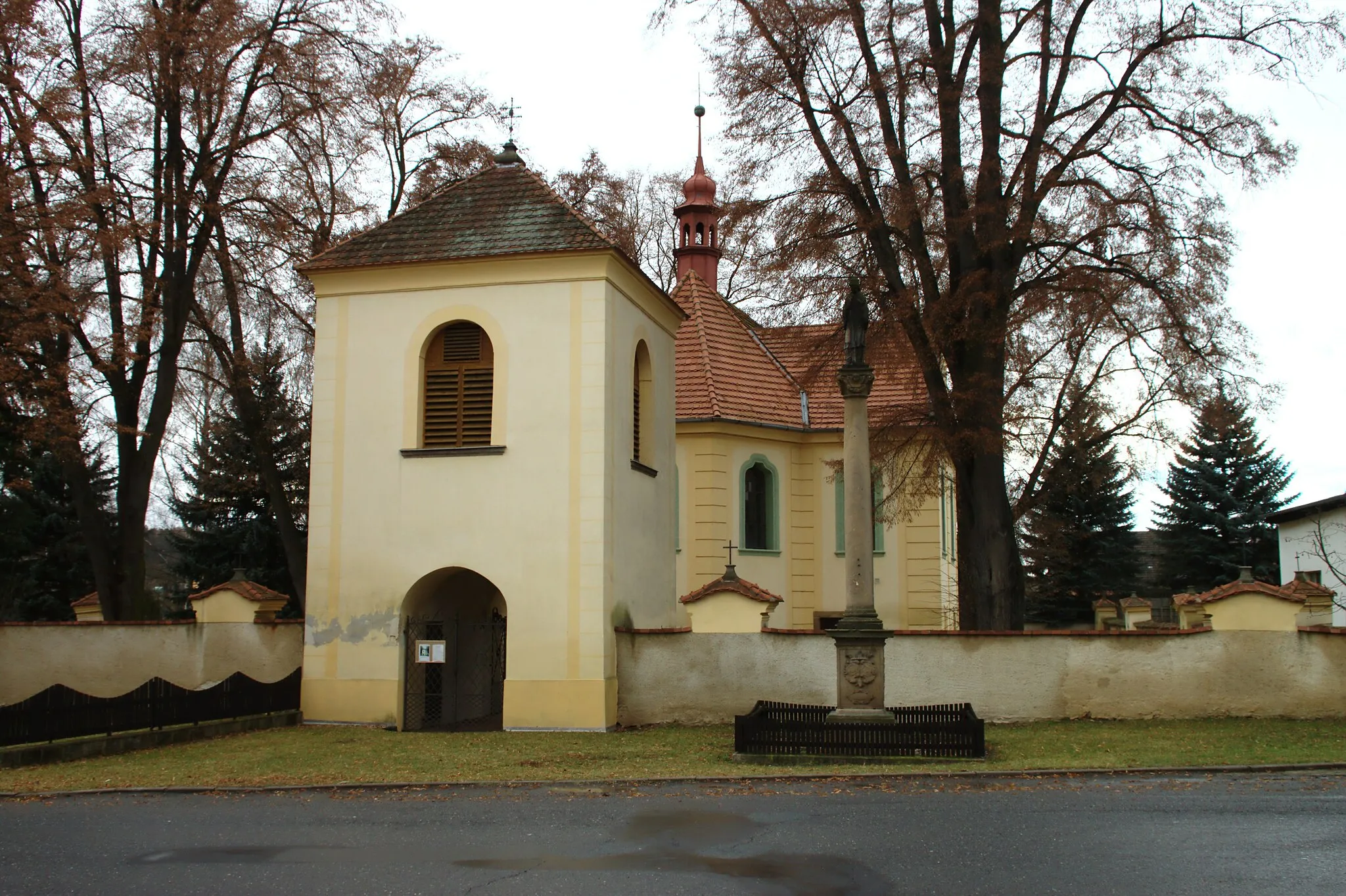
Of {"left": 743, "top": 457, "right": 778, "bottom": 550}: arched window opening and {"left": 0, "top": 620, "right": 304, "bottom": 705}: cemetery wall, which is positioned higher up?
{"left": 743, "top": 457, "right": 778, "bottom": 550}: arched window opening

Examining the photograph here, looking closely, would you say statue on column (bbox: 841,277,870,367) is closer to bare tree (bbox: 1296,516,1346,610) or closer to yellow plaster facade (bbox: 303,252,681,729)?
yellow plaster facade (bbox: 303,252,681,729)

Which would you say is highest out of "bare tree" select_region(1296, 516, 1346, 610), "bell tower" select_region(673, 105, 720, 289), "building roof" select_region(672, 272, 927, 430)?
"bell tower" select_region(673, 105, 720, 289)

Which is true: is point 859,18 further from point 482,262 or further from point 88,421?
point 88,421

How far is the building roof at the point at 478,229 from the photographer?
17.4 metres

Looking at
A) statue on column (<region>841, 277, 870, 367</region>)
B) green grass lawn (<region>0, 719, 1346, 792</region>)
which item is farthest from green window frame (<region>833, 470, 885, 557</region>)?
statue on column (<region>841, 277, 870, 367</region>)

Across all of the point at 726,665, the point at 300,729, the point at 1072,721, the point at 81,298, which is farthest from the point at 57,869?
the point at 81,298

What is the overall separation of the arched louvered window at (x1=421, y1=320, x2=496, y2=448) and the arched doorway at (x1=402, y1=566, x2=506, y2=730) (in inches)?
74.6

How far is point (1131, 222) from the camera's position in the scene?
59.6 feet

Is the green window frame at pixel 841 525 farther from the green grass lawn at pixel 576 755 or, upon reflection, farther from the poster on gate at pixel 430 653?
the poster on gate at pixel 430 653

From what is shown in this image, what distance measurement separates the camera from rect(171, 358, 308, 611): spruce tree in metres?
31.2

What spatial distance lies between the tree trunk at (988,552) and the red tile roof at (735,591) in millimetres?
3503

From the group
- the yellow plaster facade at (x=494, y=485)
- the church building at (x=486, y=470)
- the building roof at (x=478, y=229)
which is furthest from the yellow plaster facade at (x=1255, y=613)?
the building roof at (x=478, y=229)

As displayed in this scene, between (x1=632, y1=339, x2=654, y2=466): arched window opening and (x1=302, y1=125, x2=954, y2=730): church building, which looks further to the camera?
(x1=632, y1=339, x2=654, y2=466): arched window opening

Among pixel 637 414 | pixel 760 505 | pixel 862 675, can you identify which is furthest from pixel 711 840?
pixel 760 505
